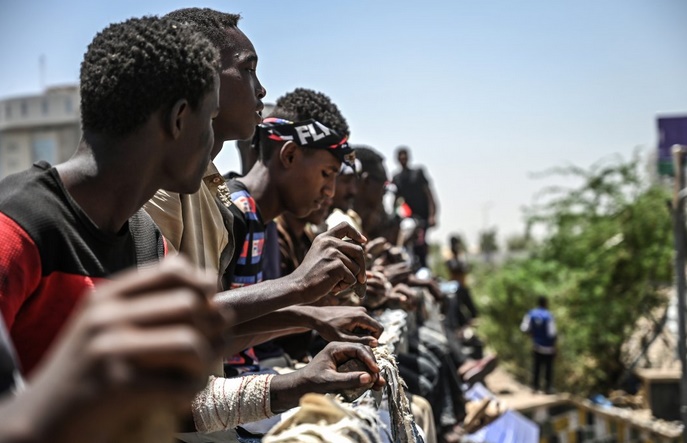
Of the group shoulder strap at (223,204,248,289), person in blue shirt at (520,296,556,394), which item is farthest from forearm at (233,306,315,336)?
person in blue shirt at (520,296,556,394)

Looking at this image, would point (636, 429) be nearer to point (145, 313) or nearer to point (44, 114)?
point (145, 313)

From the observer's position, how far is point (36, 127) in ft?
173

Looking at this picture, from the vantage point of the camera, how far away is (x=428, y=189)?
12.8 meters

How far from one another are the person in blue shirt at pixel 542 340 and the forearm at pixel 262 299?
14662 mm

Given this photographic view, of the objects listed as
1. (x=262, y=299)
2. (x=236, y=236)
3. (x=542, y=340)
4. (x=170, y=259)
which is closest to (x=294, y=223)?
(x=236, y=236)

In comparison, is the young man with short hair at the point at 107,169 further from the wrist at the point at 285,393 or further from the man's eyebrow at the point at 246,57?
the man's eyebrow at the point at 246,57

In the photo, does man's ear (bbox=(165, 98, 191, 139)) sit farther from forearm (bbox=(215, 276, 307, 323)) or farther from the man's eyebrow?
the man's eyebrow

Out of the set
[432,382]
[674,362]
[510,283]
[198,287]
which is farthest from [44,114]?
[198,287]

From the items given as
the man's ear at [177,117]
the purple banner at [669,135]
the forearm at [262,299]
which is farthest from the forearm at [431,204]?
the man's ear at [177,117]

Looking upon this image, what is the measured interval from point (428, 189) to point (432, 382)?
23.9 feet

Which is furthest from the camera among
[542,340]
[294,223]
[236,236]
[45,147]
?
[45,147]

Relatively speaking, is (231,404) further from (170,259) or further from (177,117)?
(170,259)

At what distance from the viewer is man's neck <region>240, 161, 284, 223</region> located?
14.0 feet

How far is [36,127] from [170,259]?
55.5 meters
